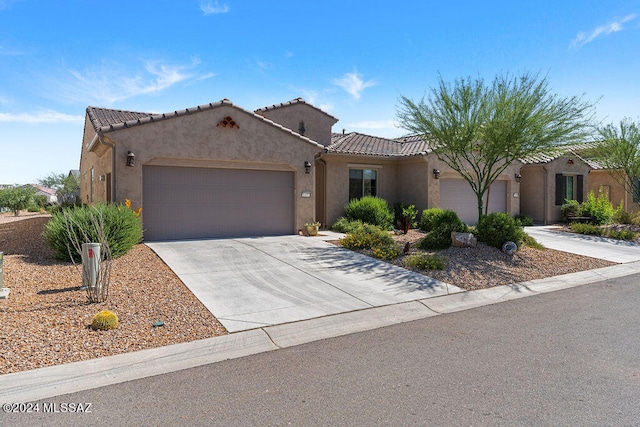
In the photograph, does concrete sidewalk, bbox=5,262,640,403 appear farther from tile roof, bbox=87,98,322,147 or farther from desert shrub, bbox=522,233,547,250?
tile roof, bbox=87,98,322,147

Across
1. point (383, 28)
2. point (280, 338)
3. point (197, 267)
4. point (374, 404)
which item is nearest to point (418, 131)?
point (383, 28)

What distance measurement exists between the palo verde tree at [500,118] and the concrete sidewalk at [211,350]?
5.47 meters

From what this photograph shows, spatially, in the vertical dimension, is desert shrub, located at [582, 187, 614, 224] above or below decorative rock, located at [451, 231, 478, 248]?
above

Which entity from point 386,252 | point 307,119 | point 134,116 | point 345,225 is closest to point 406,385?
point 386,252

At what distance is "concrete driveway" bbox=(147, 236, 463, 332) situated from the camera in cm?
650

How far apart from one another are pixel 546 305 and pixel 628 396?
11.7 ft

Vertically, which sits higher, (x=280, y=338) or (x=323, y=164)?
(x=323, y=164)

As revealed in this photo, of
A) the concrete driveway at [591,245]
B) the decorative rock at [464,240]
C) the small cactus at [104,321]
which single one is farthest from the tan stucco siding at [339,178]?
the small cactus at [104,321]

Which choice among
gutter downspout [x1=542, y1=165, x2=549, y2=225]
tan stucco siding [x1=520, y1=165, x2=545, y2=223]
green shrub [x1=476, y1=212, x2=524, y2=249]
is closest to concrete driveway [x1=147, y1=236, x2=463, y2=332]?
green shrub [x1=476, y1=212, x2=524, y2=249]

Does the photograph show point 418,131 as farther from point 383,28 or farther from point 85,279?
point 85,279

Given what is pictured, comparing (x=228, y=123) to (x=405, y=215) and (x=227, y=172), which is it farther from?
(x=405, y=215)

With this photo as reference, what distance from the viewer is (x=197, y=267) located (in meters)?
9.13

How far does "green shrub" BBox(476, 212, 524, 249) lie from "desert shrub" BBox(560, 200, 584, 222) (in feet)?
34.1

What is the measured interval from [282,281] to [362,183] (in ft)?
34.7
